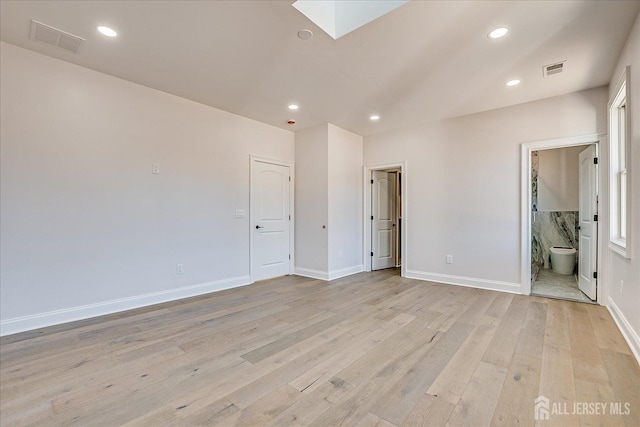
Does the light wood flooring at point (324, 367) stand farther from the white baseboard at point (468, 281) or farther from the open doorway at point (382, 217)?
the open doorway at point (382, 217)

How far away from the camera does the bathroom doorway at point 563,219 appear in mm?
3611

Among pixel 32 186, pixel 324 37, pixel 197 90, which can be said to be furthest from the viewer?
pixel 197 90

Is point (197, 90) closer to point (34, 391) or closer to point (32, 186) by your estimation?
point (32, 186)

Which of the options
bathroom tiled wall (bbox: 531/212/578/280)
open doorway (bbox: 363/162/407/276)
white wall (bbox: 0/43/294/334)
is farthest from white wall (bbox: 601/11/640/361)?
white wall (bbox: 0/43/294/334)

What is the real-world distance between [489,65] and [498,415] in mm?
3069

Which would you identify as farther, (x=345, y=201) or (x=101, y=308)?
(x=345, y=201)

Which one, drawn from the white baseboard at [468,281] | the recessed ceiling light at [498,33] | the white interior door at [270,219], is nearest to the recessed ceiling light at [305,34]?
the recessed ceiling light at [498,33]

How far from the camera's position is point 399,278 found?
4941mm

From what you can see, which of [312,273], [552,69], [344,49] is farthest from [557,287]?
[344,49]

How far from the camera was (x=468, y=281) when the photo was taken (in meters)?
4.39

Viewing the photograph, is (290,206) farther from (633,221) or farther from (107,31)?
(633,221)

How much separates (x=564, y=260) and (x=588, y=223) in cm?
190

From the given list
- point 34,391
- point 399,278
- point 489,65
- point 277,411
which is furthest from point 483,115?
point 34,391

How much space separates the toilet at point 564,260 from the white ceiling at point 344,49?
3.06 m
